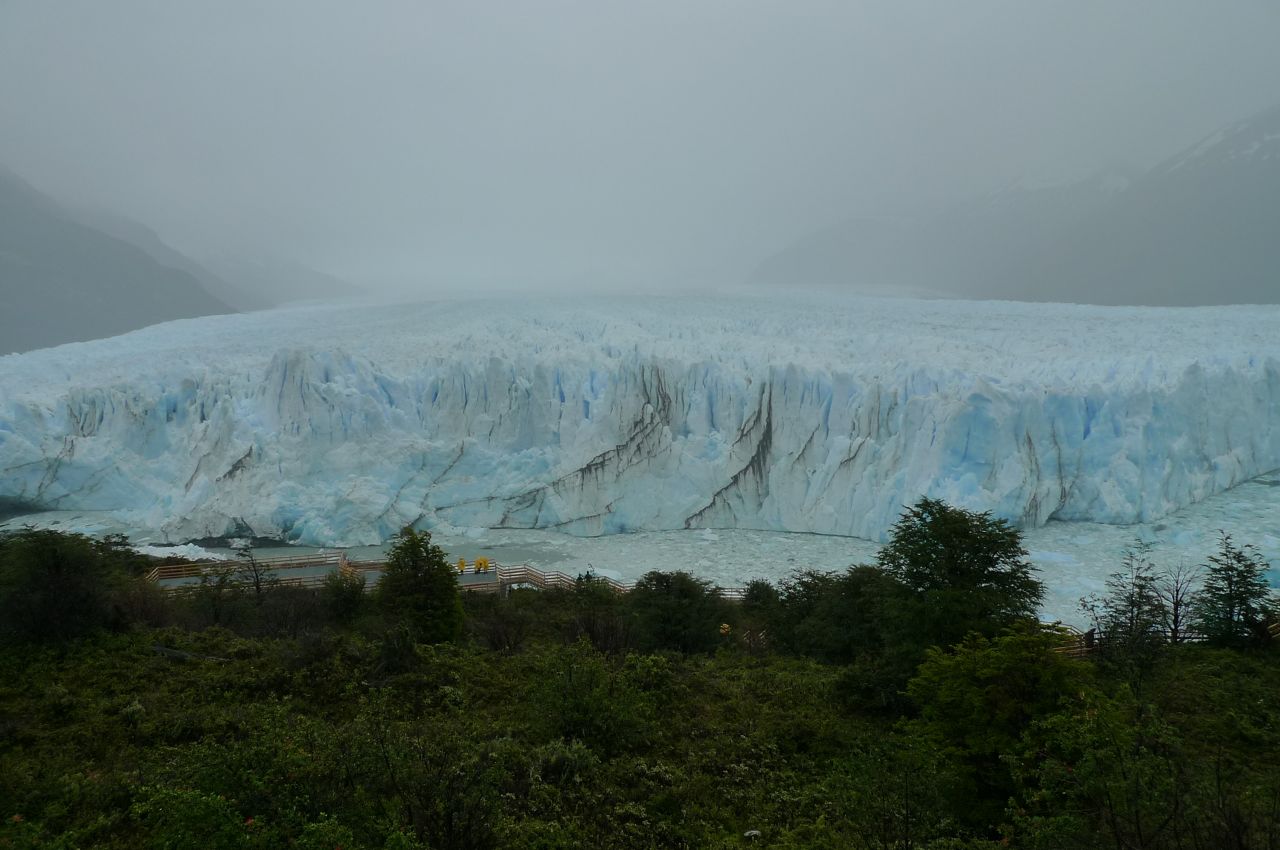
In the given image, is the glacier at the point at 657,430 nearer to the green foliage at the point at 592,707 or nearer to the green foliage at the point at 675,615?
the green foliage at the point at 675,615

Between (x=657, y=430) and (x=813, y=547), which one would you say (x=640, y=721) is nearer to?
(x=813, y=547)

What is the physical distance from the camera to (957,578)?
23.4 feet

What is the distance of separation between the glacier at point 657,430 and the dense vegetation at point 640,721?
5517 mm

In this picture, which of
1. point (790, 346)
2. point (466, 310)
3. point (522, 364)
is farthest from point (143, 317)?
point (790, 346)

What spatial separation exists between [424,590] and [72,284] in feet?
243

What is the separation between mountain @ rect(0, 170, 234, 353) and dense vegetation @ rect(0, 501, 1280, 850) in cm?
6461

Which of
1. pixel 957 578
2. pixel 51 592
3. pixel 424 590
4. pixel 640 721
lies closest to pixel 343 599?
pixel 424 590

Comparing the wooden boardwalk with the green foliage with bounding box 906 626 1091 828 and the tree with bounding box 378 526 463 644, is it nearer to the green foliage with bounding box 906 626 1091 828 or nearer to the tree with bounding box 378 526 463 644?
the tree with bounding box 378 526 463 644

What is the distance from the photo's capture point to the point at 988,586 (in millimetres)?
7062

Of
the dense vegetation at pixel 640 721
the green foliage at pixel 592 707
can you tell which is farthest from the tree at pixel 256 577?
the green foliage at pixel 592 707

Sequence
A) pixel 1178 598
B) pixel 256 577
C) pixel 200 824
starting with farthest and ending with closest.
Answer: pixel 256 577 → pixel 1178 598 → pixel 200 824

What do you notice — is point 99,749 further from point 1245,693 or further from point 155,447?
point 155,447

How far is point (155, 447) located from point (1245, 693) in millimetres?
21104

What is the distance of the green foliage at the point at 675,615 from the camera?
1063cm
